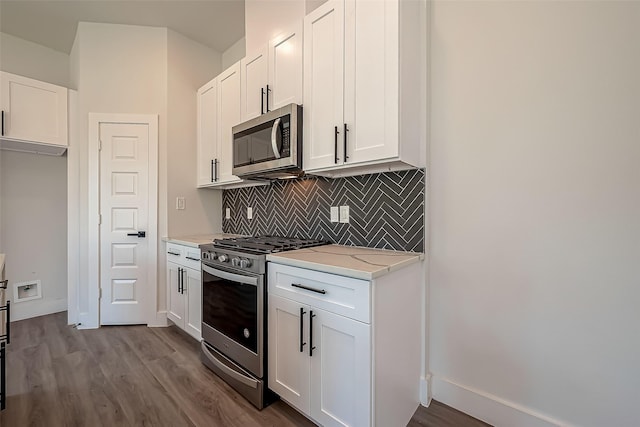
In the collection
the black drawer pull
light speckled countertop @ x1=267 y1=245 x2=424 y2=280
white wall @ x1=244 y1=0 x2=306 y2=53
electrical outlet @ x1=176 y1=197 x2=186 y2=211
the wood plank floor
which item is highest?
white wall @ x1=244 y1=0 x2=306 y2=53

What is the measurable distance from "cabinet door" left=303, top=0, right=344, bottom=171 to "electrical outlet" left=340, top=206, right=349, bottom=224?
16.0 inches

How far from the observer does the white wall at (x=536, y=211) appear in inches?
52.3

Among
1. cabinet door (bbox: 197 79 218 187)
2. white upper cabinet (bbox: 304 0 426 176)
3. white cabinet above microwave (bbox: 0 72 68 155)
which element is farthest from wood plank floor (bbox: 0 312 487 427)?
white cabinet above microwave (bbox: 0 72 68 155)

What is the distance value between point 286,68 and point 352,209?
3.60ft

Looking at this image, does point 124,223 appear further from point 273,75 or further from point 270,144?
point 273,75

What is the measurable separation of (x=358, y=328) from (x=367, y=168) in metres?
1.01

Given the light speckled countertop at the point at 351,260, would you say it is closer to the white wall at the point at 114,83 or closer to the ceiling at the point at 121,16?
the white wall at the point at 114,83

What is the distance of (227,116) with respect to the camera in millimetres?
2809

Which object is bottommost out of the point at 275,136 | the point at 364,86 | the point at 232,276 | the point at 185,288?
the point at 185,288

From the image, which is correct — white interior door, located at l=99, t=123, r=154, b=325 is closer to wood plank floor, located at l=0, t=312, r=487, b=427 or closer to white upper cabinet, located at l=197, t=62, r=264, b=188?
wood plank floor, located at l=0, t=312, r=487, b=427

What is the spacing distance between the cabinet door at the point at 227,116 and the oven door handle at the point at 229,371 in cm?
142

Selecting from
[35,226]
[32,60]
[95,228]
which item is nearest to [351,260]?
[95,228]

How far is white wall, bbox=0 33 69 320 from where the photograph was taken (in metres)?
3.21

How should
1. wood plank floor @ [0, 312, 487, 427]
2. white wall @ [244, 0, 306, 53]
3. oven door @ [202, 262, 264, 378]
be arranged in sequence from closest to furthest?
wood plank floor @ [0, 312, 487, 427]
oven door @ [202, 262, 264, 378]
white wall @ [244, 0, 306, 53]
